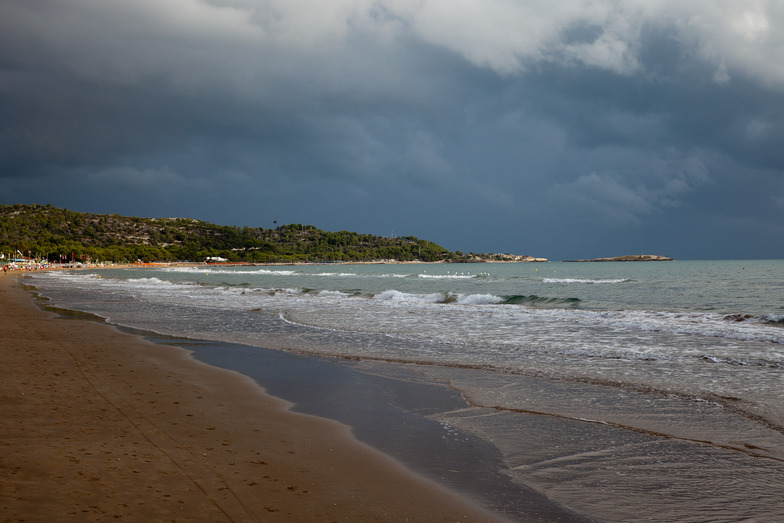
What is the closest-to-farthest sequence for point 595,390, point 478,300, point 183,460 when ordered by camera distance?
point 183,460
point 595,390
point 478,300

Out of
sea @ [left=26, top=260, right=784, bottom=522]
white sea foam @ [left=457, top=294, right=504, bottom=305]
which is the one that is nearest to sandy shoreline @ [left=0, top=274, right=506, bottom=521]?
sea @ [left=26, top=260, right=784, bottom=522]

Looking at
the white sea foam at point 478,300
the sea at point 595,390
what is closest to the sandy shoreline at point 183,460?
the sea at point 595,390

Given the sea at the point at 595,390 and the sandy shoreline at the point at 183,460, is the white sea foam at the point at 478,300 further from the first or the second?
the sandy shoreline at the point at 183,460

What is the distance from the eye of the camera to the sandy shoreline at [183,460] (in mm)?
4250

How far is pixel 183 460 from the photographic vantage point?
530 centimetres

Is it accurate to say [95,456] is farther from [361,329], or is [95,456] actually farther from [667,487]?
[361,329]

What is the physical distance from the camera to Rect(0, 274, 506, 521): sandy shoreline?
4.25 m

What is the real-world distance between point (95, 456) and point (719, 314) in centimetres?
2522

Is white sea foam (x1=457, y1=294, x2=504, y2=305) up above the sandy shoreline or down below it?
above

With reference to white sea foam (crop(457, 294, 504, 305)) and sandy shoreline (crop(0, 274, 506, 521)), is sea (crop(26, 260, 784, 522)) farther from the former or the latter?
white sea foam (crop(457, 294, 504, 305))

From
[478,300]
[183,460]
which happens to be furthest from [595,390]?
[478,300]

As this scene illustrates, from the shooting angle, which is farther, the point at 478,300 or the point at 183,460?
the point at 478,300

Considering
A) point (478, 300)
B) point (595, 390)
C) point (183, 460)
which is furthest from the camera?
point (478, 300)

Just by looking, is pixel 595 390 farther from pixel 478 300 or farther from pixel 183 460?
pixel 478 300
